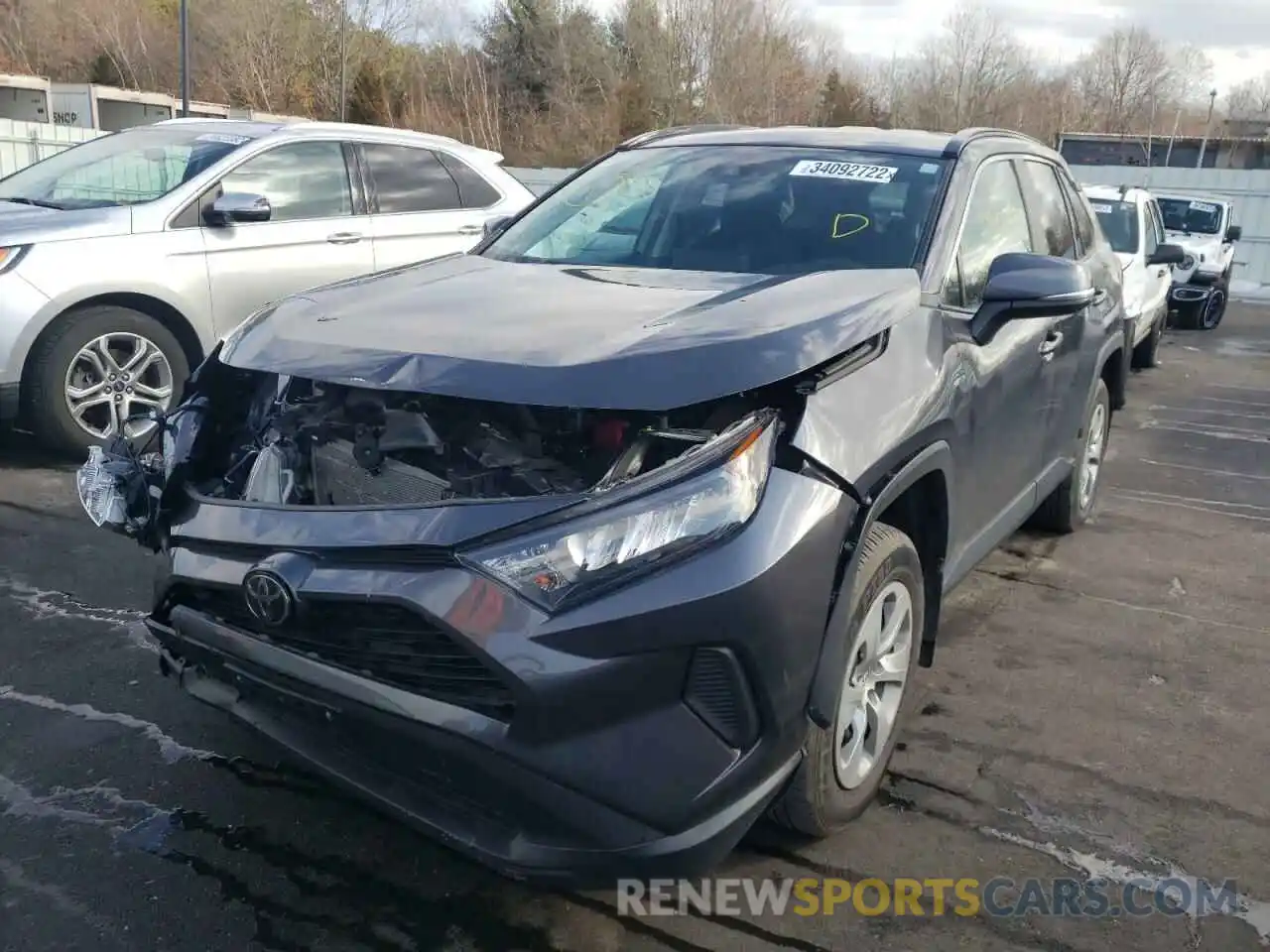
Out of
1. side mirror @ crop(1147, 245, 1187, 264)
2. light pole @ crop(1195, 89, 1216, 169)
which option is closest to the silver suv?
side mirror @ crop(1147, 245, 1187, 264)

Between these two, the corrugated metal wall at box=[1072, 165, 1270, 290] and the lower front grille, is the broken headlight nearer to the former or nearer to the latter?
the lower front grille

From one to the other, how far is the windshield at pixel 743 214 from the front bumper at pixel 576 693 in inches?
53.7

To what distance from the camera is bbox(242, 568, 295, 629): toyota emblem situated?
224 centimetres

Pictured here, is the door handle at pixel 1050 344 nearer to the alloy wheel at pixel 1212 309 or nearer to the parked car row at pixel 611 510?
the parked car row at pixel 611 510

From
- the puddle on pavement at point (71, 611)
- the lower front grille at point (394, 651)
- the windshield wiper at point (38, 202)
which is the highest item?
the windshield wiper at point (38, 202)

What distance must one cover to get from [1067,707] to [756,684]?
1976 mm

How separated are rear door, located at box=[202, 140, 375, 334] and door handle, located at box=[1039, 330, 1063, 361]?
402 centimetres

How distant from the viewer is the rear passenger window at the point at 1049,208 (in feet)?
14.1

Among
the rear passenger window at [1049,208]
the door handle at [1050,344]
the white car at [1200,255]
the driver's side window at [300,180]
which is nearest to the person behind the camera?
the door handle at [1050,344]

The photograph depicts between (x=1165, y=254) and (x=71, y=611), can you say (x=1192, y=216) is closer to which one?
(x=1165, y=254)

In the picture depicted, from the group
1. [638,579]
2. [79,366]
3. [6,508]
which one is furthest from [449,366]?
[79,366]

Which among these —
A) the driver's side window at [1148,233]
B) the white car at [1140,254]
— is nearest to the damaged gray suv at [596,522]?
the white car at [1140,254]

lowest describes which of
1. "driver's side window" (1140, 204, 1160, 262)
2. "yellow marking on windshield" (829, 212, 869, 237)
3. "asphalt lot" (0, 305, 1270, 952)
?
"asphalt lot" (0, 305, 1270, 952)

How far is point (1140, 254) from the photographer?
9.90 metres
